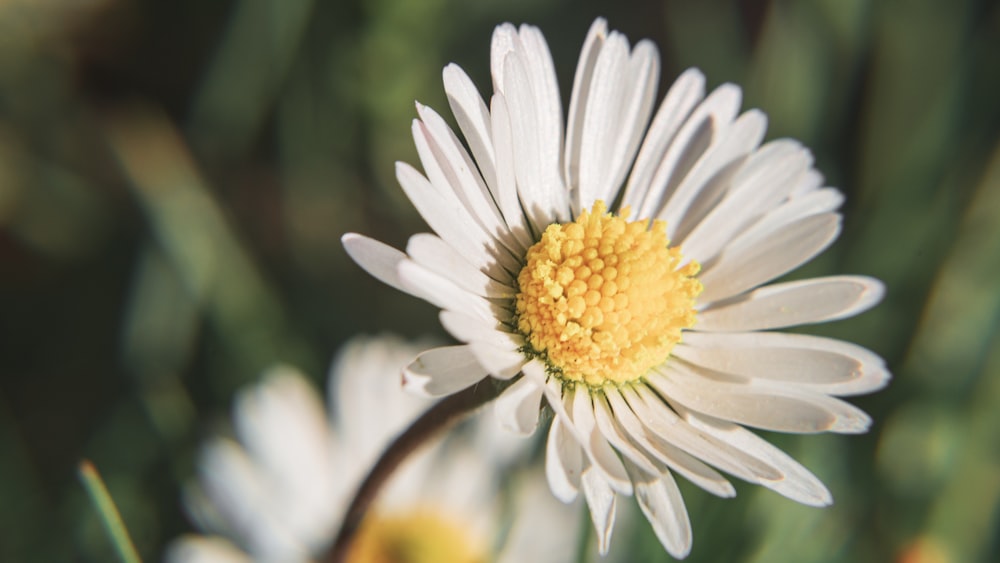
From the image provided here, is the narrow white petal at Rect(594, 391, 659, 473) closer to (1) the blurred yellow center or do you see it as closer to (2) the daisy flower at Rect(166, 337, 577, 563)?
(2) the daisy flower at Rect(166, 337, 577, 563)

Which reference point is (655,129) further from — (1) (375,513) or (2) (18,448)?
(2) (18,448)

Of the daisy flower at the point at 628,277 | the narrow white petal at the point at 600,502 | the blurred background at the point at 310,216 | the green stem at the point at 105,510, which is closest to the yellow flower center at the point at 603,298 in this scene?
the daisy flower at the point at 628,277

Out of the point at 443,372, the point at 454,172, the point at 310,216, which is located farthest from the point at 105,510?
the point at 310,216

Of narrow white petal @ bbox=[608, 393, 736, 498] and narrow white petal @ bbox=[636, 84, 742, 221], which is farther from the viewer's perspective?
narrow white petal @ bbox=[636, 84, 742, 221]

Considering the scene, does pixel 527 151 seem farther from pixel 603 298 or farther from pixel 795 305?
pixel 795 305

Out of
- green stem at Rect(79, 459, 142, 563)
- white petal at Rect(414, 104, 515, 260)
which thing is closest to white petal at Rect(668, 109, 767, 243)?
A: white petal at Rect(414, 104, 515, 260)
